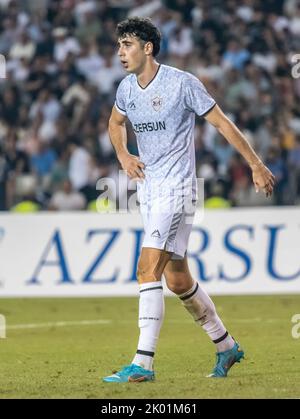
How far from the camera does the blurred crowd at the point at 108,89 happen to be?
18.9m

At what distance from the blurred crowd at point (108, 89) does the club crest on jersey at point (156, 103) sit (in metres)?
9.50

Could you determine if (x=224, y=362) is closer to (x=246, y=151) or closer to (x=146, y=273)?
(x=146, y=273)

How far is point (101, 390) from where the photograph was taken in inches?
303

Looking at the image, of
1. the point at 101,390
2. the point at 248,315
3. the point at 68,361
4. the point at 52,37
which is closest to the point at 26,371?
the point at 68,361

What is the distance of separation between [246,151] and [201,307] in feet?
4.06

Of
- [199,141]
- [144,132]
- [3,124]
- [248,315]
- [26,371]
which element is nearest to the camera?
[144,132]

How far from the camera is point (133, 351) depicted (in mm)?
10820

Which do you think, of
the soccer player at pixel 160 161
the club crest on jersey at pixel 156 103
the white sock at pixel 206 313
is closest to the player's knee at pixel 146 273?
the soccer player at pixel 160 161

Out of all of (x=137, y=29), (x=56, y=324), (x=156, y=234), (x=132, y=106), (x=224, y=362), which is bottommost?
(x=56, y=324)

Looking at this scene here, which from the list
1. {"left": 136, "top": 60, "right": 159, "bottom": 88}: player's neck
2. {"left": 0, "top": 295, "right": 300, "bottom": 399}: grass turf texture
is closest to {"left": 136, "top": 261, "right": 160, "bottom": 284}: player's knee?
{"left": 0, "top": 295, "right": 300, "bottom": 399}: grass turf texture

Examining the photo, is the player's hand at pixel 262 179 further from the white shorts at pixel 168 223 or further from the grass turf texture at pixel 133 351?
the grass turf texture at pixel 133 351

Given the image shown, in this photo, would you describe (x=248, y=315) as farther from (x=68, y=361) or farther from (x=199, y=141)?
(x=199, y=141)

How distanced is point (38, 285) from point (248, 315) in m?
3.37

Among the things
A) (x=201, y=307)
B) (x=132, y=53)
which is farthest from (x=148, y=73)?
(x=201, y=307)
